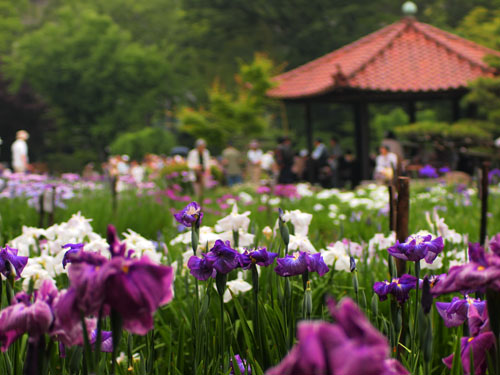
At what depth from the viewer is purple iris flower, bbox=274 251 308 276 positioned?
187cm

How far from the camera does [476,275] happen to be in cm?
109

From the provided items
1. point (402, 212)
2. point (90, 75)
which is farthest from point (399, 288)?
point (90, 75)

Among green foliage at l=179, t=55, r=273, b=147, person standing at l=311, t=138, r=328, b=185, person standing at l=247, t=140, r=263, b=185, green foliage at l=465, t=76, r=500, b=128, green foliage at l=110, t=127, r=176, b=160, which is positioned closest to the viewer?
green foliage at l=465, t=76, r=500, b=128

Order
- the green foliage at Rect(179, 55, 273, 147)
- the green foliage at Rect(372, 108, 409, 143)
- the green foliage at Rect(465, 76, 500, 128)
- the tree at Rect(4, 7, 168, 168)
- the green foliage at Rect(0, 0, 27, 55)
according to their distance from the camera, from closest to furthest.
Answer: the green foliage at Rect(465, 76, 500, 128)
the green foliage at Rect(179, 55, 273, 147)
the green foliage at Rect(372, 108, 409, 143)
the tree at Rect(4, 7, 168, 168)
the green foliage at Rect(0, 0, 27, 55)

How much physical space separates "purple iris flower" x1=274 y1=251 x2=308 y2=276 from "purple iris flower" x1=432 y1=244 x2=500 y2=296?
0.75m

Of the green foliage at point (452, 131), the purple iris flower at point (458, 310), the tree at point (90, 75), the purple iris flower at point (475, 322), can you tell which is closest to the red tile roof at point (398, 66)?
the green foliage at point (452, 131)

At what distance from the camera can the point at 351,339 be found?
30.9 inches

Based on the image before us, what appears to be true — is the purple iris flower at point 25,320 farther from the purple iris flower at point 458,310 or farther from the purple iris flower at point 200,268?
the purple iris flower at point 458,310

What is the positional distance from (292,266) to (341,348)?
43.9 inches

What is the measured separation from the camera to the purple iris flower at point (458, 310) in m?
1.57

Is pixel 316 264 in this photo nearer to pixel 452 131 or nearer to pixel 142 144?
pixel 452 131

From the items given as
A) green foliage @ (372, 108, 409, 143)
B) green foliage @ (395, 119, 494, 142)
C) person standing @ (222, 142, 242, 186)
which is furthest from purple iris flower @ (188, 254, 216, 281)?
green foliage @ (372, 108, 409, 143)

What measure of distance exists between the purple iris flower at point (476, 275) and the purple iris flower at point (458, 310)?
1.53ft

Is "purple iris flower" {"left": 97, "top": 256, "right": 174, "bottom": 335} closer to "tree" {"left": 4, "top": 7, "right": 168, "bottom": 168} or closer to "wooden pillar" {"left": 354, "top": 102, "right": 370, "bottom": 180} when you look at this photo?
"wooden pillar" {"left": 354, "top": 102, "right": 370, "bottom": 180}
